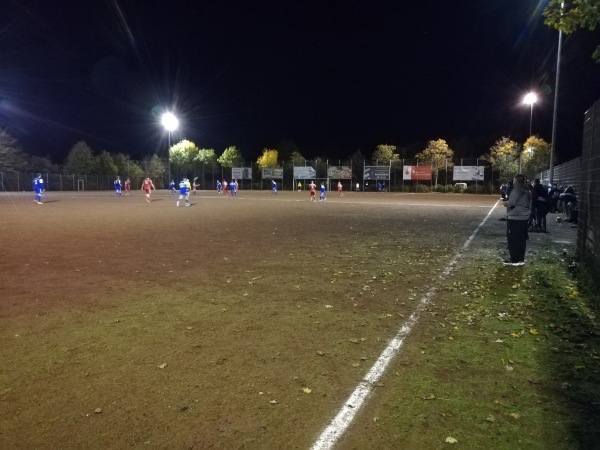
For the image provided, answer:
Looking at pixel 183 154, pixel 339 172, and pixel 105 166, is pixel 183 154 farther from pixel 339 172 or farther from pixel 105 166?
pixel 339 172

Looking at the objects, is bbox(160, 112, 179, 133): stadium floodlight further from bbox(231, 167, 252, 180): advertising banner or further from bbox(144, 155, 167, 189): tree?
bbox(144, 155, 167, 189): tree

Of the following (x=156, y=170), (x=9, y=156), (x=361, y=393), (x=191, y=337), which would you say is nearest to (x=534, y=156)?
(x=156, y=170)

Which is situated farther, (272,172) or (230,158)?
(230,158)

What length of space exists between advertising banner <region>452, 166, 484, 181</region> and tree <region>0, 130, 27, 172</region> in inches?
2535

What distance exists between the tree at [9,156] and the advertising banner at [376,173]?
5247 cm

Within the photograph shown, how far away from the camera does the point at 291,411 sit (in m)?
3.55

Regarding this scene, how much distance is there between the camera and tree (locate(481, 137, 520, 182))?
59906 mm

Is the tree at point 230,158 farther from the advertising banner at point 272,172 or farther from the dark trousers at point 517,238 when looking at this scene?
the dark trousers at point 517,238

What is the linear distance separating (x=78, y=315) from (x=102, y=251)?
5374 mm

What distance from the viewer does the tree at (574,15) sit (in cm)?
700

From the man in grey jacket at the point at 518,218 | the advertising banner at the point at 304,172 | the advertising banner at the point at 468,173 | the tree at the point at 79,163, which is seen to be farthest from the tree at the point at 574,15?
the tree at the point at 79,163

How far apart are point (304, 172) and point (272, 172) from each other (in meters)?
5.86

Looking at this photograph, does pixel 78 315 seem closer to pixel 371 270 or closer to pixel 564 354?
pixel 371 270

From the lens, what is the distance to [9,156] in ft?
208
